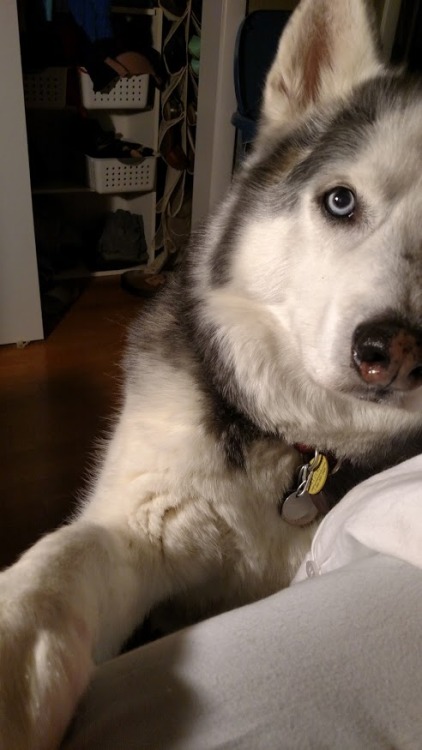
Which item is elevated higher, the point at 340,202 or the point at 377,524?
the point at 340,202

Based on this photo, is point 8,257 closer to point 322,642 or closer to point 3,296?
point 3,296

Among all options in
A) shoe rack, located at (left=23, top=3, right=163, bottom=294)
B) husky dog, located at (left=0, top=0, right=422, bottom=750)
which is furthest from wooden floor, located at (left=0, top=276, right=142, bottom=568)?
husky dog, located at (left=0, top=0, right=422, bottom=750)

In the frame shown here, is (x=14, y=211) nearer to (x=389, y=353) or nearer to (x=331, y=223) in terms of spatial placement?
(x=331, y=223)

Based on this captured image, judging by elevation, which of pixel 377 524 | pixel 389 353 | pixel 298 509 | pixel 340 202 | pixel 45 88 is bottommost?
pixel 298 509

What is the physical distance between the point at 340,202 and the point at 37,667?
0.84 meters

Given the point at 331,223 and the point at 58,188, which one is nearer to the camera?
the point at 331,223

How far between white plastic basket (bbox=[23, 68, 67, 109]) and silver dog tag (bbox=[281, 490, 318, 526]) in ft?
10.9

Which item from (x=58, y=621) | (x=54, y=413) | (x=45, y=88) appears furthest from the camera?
(x=45, y=88)

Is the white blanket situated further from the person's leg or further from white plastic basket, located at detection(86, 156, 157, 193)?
white plastic basket, located at detection(86, 156, 157, 193)

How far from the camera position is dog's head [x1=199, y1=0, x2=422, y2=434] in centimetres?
85

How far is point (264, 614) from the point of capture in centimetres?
64

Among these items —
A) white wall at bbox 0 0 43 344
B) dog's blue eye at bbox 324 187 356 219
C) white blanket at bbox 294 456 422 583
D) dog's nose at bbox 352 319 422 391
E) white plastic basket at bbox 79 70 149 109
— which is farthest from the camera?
white plastic basket at bbox 79 70 149 109

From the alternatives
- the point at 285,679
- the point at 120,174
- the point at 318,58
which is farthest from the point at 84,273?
the point at 285,679

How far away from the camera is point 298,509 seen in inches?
42.1
